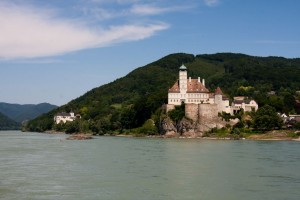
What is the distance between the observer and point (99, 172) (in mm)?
34156

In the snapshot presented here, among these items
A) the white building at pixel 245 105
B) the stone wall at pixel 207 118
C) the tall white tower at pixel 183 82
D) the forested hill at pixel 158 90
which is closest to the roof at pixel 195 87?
the tall white tower at pixel 183 82

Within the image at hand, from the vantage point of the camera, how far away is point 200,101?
8862 centimetres

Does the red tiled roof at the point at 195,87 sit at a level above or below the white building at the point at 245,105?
above

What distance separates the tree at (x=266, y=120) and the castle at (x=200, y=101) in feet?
24.7

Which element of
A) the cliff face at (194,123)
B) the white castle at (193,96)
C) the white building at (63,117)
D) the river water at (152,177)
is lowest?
the river water at (152,177)

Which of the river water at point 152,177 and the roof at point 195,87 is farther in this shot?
the roof at point 195,87

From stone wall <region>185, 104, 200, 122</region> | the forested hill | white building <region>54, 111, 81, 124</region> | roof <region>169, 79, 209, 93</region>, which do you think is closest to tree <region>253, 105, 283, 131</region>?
stone wall <region>185, 104, 200, 122</region>

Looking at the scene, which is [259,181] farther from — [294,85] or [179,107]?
[294,85]

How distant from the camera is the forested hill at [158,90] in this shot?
332 feet

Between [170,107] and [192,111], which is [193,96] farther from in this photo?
[170,107]

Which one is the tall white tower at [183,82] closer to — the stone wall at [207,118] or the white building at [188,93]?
the white building at [188,93]

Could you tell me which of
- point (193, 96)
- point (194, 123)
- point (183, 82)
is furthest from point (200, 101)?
point (194, 123)

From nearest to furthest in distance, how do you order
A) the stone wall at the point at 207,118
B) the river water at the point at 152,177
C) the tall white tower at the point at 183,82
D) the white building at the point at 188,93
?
the river water at the point at 152,177 < the stone wall at the point at 207,118 < the white building at the point at 188,93 < the tall white tower at the point at 183,82

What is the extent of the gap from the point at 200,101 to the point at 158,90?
167 ft
